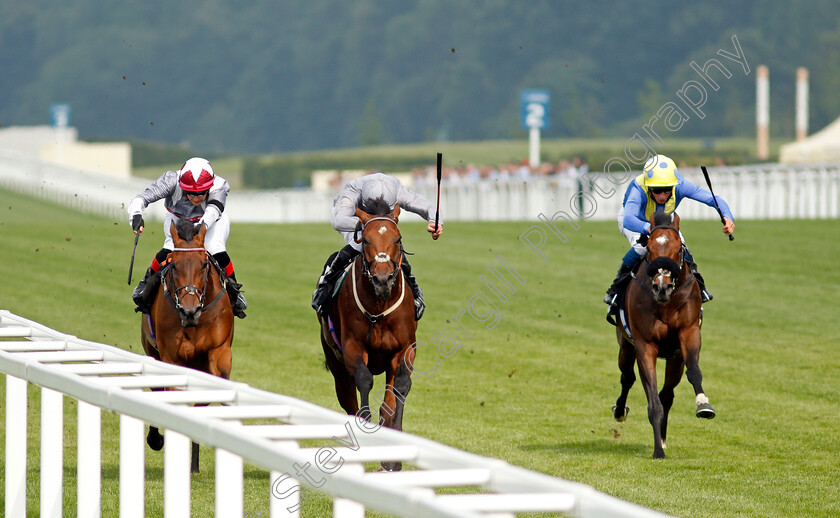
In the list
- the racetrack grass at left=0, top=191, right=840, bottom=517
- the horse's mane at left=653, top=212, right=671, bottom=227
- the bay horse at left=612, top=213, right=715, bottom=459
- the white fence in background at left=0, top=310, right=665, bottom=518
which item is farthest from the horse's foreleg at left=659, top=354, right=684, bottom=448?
the white fence in background at left=0, top=310, right=665, bottom=518

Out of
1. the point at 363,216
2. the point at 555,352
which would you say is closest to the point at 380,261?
the point at 363,216

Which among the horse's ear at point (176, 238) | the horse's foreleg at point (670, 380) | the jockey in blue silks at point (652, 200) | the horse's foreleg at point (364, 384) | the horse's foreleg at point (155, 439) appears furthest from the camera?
the horse's foreleg at point (670, 380)

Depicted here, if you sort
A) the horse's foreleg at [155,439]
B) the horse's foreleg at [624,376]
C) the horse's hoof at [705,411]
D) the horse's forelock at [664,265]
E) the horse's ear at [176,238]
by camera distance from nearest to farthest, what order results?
the horse's hoof at [705,411] < the horse's ear at [176,238] < the horse's forelock at [664,265] < the horse's foreleg at [155,439] < the horse's foreleg at [624,376]

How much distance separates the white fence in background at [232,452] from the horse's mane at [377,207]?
2188mm

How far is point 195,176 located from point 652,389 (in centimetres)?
315

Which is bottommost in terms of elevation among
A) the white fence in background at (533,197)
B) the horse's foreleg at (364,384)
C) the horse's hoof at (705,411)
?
the horse's hoof at (705,411)

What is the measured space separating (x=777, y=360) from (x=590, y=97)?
81.4 metres

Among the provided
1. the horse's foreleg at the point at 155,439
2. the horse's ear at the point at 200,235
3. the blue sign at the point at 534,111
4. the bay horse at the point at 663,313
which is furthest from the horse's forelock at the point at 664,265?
the blue sign at the point at 534,111

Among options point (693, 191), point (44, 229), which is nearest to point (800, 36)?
point (44, 229)

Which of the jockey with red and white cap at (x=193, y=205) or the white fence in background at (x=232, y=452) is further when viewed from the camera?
the jockey with red and white cap at (x=193, y=205)

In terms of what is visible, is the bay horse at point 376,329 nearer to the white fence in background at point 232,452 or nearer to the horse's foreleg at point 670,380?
the horse's foreleg at point 670,380

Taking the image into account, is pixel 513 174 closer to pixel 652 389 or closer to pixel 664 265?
pixel 652 389

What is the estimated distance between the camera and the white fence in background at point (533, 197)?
2530 cm

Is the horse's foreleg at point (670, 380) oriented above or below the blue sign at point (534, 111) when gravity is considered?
below
